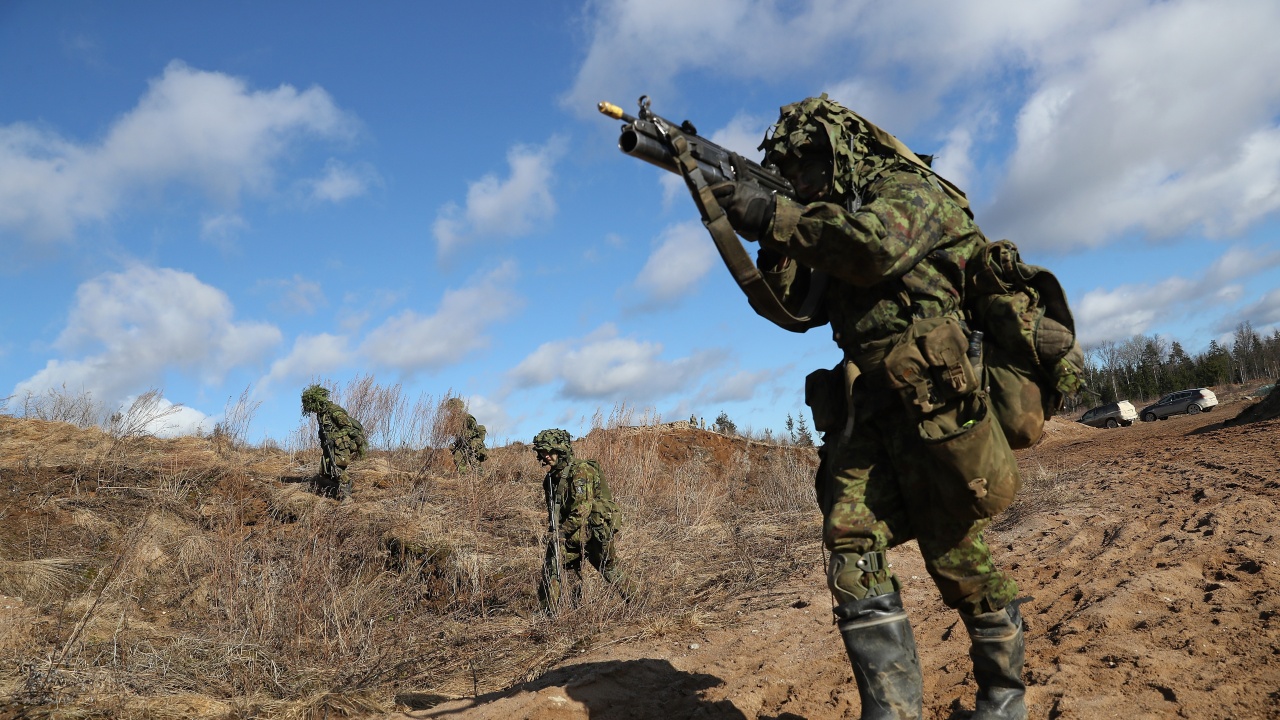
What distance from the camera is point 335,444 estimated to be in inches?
390

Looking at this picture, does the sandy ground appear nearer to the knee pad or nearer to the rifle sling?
the knee pad

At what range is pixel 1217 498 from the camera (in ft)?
17.4

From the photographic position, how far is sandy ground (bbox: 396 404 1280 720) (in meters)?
2.51

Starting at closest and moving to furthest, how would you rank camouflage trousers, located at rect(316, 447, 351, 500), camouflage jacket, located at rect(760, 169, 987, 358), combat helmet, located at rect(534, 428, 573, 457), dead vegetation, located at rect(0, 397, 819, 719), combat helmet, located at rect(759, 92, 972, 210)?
camouflage jacket, located at rect(760, 169, 987, 358) → combat helmet, located at rect(759, 92, 972, 210) → dead vegetation, located at rect(0, 397, 819, 719) → combat helmet, located at rect(534, 428, 573, 457) → camouflage trousers, located at rect(316, 447, 351, 500)

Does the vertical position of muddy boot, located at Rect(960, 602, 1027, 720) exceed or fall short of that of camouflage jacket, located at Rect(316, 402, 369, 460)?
it falls short

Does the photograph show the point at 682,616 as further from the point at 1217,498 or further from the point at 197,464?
the point at 197,464

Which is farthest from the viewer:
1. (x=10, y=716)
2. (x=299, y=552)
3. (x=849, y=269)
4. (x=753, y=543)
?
(x=753, y=543)

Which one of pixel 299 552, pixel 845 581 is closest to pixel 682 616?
pixel 299 552

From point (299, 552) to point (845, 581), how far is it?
12.3 ft

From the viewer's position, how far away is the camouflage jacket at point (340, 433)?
9930 millimetres

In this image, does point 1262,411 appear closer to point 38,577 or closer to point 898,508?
point 898,508

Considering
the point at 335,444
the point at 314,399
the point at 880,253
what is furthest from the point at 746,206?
the point at 314,399

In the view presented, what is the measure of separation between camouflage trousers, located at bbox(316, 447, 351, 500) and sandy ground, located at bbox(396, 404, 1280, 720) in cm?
640

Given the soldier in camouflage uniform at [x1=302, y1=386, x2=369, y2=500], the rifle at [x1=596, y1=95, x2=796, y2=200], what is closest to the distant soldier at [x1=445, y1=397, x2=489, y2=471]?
the soldier in camouflage uniform at [x1=302, y1=386, x2=369, y2=500]
